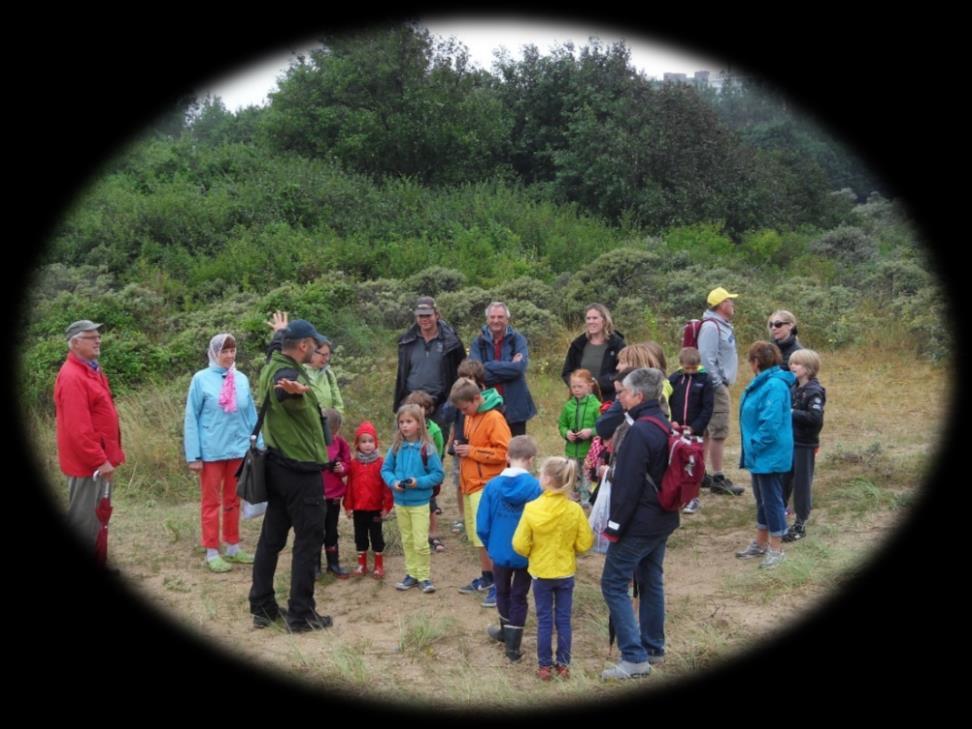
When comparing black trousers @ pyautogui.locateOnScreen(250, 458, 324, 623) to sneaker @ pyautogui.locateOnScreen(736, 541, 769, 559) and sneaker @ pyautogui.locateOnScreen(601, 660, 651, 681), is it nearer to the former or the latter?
sneaker @ pyautogui.locateOnScreen(601, 660, 651, 681)

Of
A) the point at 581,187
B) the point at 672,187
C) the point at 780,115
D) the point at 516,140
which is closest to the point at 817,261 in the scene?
the point at 672,187

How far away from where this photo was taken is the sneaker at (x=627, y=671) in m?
5.73

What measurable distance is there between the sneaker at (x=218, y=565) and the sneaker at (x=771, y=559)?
436 cm

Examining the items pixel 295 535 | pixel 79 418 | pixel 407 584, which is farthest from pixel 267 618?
pixel 79 418

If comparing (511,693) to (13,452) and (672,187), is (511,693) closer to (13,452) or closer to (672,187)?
(13,452)

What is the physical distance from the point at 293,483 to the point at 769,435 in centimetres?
363

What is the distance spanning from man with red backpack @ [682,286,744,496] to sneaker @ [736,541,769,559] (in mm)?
1586

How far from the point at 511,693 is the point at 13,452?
24.9 feet

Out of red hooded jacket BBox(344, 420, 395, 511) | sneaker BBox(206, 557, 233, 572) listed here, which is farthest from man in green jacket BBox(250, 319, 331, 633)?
sneaker BBox(206, 557, 233, 572)

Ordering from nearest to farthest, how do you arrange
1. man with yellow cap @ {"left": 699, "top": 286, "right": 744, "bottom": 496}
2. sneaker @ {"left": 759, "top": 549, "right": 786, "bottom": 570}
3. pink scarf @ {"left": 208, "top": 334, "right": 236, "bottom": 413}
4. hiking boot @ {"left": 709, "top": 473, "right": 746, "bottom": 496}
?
sneaker @ {"left": 759, "top": 549, "right": 786, "bottom": 570} < pink scarf @ {"left": 208, "top": 334, "right": 236, "bottom": 413} < man with yellow cap @ {"left": 699, "top": 286, "right": 744, "bottom": 496} < hiking boot @ {"left": 709, "top": 473, "right": 746, "bottom": 496}

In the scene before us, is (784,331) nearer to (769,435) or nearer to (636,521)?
(769,435)

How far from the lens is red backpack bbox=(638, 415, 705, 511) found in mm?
5535

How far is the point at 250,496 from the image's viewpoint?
251 inches

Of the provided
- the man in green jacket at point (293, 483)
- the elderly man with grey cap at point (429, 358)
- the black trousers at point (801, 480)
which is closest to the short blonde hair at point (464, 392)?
the man in green jacket at point (293, 483)
